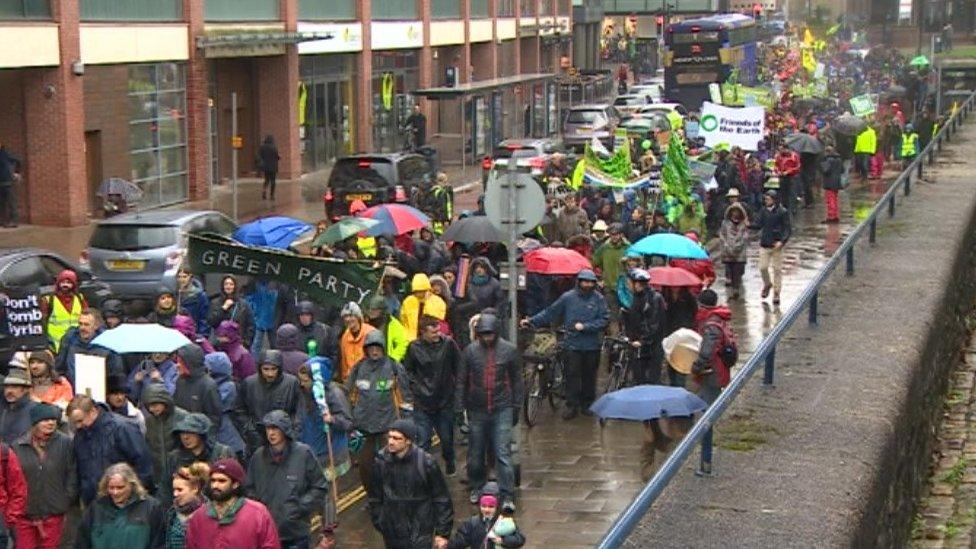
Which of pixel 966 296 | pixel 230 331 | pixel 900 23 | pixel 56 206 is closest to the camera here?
pixel 230 331

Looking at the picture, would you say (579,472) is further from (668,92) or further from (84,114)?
(668,92)

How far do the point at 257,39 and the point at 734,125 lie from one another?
1301cm

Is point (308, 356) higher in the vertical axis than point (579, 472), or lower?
higher

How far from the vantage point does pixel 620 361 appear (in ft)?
60.6

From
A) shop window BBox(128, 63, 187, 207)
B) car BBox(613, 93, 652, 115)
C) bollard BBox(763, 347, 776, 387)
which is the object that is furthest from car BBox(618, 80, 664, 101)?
bollard BBox(763, 347, 776, 387)

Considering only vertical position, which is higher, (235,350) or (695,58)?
(695,58)

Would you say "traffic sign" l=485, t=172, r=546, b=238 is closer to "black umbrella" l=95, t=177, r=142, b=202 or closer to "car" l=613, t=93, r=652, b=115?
"black umbrella" l=95, t=177, r=142, b=202

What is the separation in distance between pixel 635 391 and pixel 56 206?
22459mm

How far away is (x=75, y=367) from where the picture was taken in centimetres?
1390

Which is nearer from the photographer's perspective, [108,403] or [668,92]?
[108,403]

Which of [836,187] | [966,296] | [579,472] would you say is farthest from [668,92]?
[579,472]

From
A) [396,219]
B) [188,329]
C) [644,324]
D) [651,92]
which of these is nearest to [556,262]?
[644,324]

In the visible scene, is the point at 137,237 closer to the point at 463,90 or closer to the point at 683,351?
the point at 683,351

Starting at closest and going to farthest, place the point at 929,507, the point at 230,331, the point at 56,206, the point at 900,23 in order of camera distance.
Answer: the point at 929,507
the point at 230,331
the point at 56,206
the point at 900,23
